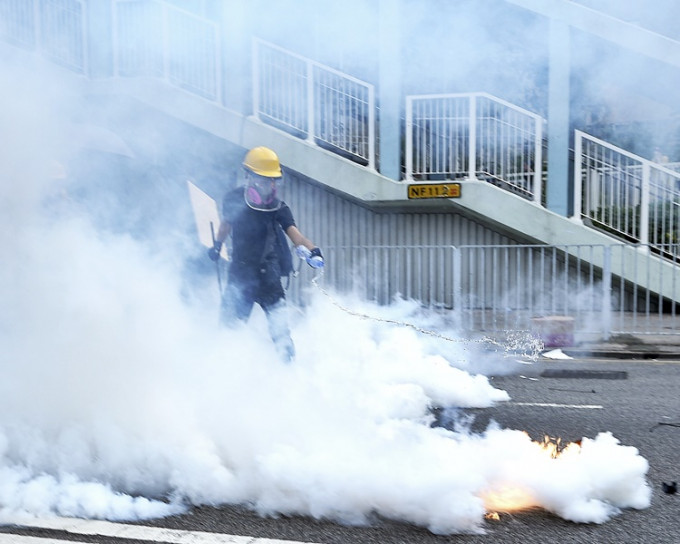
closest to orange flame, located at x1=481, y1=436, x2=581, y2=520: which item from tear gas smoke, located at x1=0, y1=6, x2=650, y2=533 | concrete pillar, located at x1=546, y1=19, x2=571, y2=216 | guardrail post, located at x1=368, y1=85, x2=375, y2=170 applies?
tear gas smoke, located at x1=0, y1=6, x2=650, y2=533

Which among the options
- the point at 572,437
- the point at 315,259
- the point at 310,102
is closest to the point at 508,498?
the point at 572,437

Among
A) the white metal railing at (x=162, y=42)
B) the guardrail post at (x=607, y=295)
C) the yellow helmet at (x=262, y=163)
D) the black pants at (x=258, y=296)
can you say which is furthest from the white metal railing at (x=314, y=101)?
the guardrail post at (x=607, y=295)

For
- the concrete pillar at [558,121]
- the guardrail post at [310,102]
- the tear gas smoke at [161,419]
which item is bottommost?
the tear gas smoke at [161,419]

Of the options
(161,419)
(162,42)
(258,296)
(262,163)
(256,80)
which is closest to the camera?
(161,419)

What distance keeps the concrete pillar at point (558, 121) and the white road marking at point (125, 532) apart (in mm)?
2466

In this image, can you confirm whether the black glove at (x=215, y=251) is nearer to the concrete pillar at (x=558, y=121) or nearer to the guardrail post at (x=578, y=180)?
the concrete pillar at (x=558, y=121)

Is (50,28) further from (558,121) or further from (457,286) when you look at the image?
(457,286)

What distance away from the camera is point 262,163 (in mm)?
4504

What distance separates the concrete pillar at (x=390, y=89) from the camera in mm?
3611

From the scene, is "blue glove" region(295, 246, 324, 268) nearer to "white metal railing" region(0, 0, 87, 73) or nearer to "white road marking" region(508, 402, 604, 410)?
"white road marking" region(508, 402, 604, 410)

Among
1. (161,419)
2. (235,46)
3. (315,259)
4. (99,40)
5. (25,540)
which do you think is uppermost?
(235,46)

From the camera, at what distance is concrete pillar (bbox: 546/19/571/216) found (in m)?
3.55

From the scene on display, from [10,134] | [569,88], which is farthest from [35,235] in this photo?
[569,88]

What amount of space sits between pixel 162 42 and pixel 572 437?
2838 mm
